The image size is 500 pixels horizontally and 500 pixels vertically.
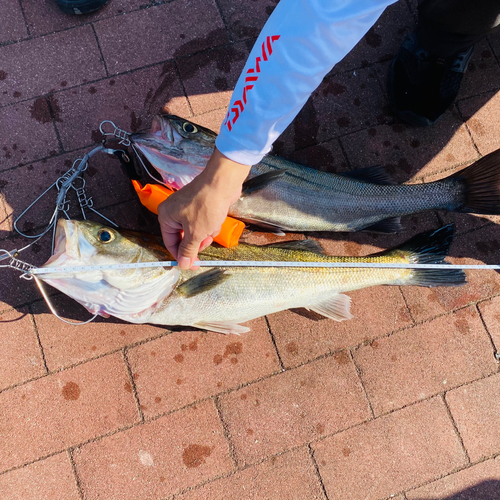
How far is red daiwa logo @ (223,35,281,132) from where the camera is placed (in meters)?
1.84

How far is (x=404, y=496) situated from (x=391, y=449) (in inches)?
18.0

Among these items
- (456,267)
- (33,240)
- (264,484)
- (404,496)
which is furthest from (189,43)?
(404,496)

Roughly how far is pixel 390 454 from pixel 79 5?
217 inches

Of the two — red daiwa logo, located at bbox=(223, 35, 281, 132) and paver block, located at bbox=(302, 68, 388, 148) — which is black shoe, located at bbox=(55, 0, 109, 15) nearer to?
paver block, located at bbox=(302, 68, 388, 148)

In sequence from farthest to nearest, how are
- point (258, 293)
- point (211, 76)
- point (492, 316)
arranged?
point (211, 76), point (492, 316), point (258, 293)

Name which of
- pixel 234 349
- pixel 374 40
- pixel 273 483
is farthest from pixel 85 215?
pixel 374 40

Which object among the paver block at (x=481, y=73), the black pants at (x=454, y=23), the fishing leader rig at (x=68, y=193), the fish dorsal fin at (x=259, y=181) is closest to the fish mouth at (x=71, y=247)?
the fishing leader rig at (x=68, y=193)

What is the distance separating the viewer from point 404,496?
3748 millimetres

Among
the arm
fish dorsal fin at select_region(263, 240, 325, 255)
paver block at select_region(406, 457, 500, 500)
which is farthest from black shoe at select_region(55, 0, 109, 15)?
paver block at select_region(406, 457, 500, 500)

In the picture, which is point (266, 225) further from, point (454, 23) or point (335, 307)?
point (454, 23)

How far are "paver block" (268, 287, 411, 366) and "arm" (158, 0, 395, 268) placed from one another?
1985mm

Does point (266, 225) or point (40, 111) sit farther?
point (40, 111)

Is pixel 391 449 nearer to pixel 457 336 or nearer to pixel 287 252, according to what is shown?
pixel 457 336

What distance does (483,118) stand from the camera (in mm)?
4199
